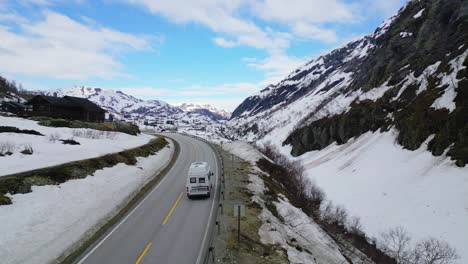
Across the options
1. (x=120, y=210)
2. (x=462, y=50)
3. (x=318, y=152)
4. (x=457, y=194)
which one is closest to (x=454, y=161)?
(x=457, y=194)

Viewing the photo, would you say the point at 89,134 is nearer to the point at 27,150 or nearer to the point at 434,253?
the point at 27,150

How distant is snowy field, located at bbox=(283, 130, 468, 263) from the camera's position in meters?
30.2

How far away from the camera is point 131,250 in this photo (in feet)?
55.0

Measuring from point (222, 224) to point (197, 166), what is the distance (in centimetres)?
841

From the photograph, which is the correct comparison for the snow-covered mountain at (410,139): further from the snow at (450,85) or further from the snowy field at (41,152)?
the snowy field at (41,152)

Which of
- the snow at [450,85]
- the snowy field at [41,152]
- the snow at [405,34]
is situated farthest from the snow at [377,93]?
the snowy field at [41,152]

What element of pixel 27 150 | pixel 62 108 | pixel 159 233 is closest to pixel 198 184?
pixel 159 233

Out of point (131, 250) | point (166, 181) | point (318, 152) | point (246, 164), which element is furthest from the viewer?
point (318, 152)

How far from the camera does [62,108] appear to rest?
6994 centimetres

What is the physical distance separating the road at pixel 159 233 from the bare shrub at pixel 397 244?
16.3 meters

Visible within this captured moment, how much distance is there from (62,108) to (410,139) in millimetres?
67496

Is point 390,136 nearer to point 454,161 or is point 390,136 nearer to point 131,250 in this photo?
point 454,161

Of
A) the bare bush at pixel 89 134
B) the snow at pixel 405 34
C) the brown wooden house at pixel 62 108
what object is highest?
the snow at pixel 405 34

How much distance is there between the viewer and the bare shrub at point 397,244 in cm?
2748
